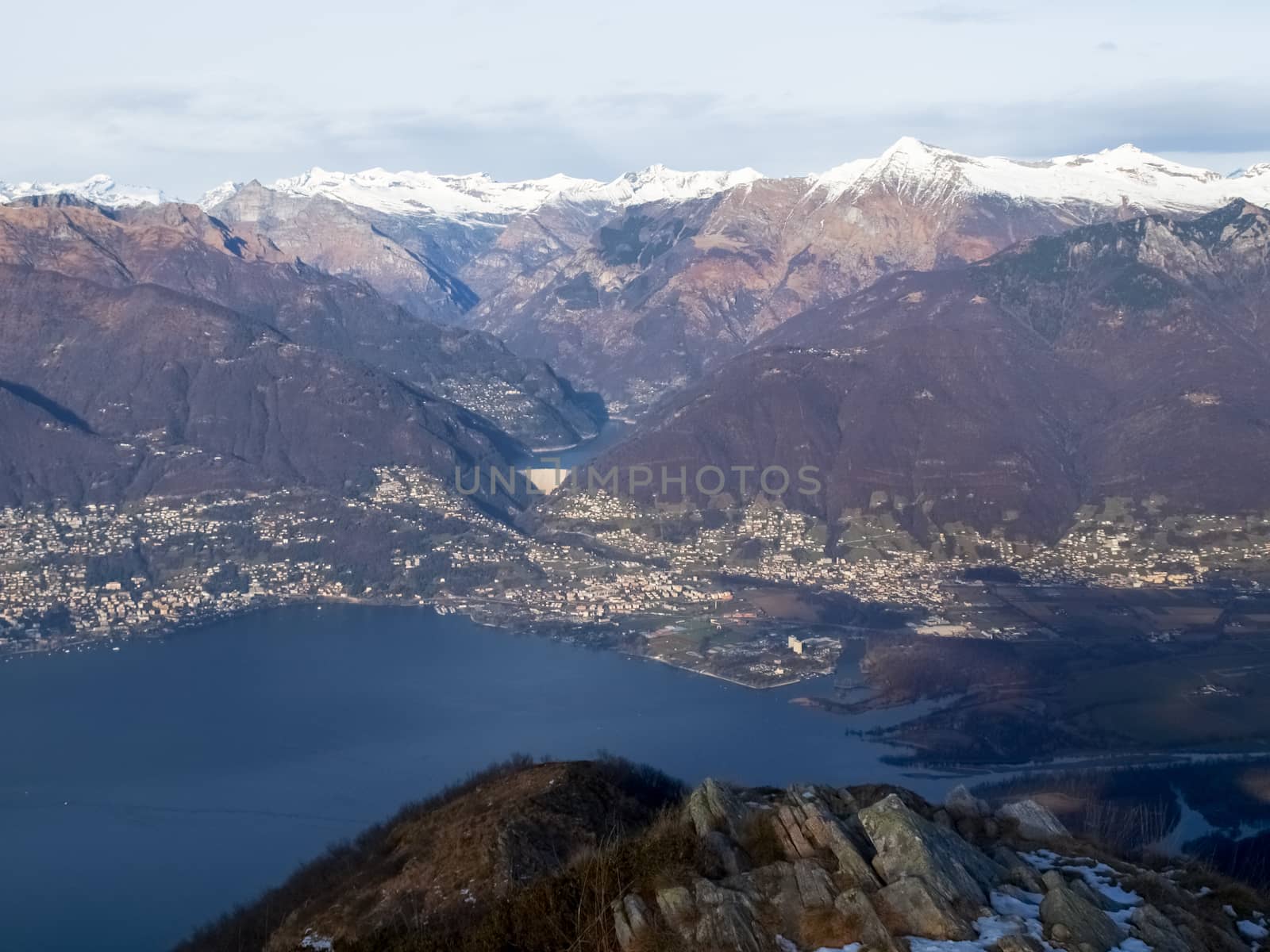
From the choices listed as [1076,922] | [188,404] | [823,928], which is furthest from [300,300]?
[1076,922]

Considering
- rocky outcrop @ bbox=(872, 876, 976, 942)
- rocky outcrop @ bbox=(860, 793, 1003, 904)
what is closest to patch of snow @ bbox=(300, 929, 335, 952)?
rocky outcrop @ bbox=(860, 793, 1003, 904)

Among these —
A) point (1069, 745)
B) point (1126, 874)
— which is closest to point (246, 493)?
point (1069, 745)

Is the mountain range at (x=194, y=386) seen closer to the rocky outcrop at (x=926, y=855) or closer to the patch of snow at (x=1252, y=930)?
the rocky outcrop at (x=926, y=855)

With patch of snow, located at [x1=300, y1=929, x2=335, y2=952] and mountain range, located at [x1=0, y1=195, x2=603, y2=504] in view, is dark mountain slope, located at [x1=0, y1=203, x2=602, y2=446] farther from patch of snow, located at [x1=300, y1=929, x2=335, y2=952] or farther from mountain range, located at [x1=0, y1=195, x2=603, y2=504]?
patch of snow, located at [x1=300, y1=929, x2=335, y2=952]

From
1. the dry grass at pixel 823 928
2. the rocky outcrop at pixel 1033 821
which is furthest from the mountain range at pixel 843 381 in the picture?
the dry grass at pixel 823 928

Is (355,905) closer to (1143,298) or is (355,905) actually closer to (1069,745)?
(1069,745)

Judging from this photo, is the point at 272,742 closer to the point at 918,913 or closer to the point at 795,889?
the point at 795,889
